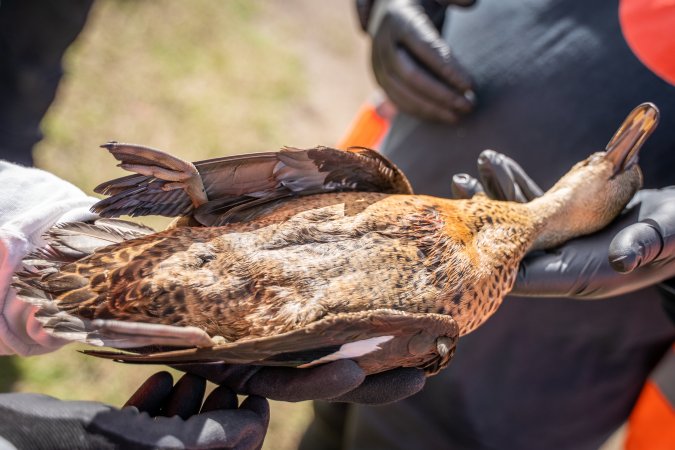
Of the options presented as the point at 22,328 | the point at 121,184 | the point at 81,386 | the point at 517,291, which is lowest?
the point at 81,386

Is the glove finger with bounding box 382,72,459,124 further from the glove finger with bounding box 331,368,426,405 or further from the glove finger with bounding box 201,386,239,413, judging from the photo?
the glove finger with bounding box 201,386,239,413

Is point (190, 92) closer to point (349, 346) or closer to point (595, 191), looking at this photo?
point (595, 191)

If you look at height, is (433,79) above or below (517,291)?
above

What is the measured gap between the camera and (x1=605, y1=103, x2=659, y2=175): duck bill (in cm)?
205

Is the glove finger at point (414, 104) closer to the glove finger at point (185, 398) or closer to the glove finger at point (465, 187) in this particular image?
the glove finger at point (465, 187)

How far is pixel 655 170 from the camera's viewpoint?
2336 mm

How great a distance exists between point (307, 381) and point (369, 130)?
82.2 inches

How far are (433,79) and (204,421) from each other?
1.81 metres

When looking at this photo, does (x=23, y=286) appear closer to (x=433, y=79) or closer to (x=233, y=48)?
(x=433, y=79)

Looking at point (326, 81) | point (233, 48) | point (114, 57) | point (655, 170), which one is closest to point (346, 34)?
point (326, 81)

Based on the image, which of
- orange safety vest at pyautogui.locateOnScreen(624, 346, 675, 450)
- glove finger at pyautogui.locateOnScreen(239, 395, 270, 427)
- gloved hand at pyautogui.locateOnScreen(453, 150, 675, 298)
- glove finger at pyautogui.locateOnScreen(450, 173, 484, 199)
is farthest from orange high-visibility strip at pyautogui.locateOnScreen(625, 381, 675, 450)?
glove finger at pyautogui.locateOnScreen(239, 395, 270, 427)

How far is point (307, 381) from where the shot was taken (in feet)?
5.28

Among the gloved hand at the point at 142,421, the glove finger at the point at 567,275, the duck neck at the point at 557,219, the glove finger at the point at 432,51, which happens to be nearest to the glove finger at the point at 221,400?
the gloved hand at the point at 142,421

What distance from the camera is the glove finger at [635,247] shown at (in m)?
1.86
